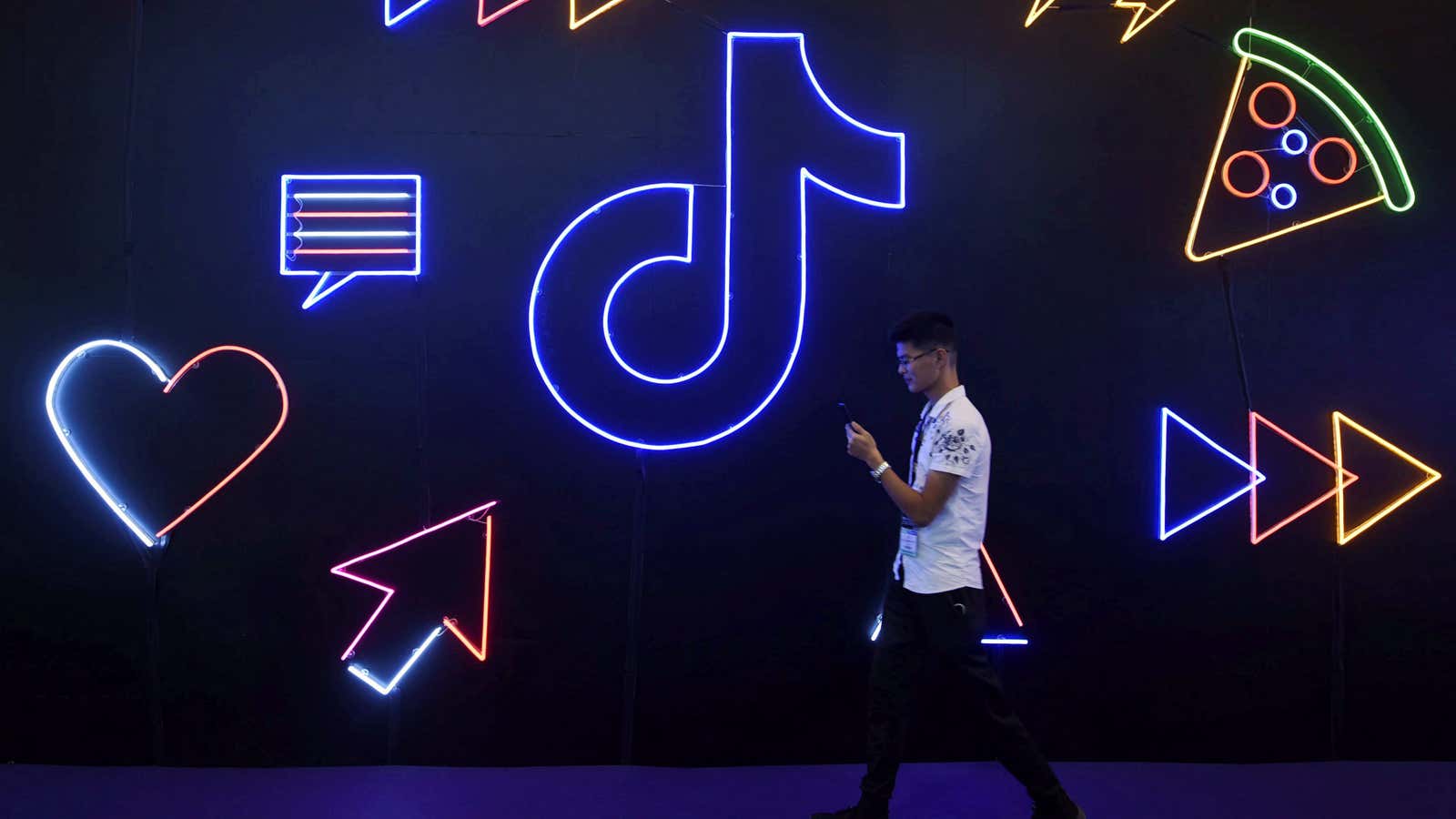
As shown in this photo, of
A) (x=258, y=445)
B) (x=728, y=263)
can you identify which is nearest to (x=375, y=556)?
(x=258, y=445)

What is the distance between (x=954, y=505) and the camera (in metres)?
2.89

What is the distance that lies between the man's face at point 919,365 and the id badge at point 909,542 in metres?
0.45

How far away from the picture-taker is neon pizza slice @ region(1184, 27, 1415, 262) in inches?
140

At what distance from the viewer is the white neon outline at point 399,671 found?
11.4ft

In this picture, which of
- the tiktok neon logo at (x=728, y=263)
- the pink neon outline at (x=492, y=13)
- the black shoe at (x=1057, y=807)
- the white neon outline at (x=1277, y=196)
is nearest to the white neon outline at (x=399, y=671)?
the tiktok neon logo at (x=728, y=263)

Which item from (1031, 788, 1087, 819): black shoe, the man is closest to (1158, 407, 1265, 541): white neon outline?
the man

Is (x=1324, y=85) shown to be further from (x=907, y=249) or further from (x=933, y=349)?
(x=933, y=349)

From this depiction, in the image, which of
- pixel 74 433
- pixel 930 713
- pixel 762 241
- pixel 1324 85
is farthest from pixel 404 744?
pixel 1324 85

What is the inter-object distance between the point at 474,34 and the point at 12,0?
1682 mm

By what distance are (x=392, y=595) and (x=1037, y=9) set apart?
10.7 feet

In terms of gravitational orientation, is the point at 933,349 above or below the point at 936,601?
above

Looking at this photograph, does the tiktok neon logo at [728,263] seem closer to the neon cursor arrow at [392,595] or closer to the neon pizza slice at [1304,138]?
the neon cursor arrow at [392,595]

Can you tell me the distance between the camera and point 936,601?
2.90 meters

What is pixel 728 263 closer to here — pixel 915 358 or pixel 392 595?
pixel 915 358
